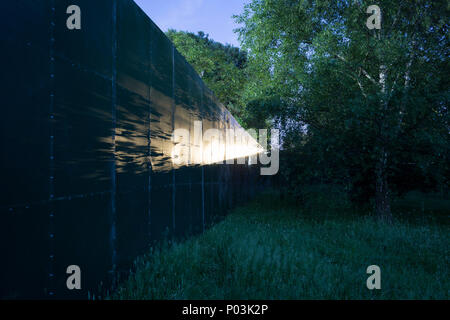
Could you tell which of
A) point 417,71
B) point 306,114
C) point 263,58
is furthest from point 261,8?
point 417,71

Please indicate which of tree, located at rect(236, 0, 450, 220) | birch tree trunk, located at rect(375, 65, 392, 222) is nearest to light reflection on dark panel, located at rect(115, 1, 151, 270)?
tree, located at rect(236, 0, 450, 220)

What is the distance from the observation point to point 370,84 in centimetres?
1095

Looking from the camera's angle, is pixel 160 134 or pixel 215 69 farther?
pixel 215 69

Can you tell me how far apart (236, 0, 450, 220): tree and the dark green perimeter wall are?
6.16 metres

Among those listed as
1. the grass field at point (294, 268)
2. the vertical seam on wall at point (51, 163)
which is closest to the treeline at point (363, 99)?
the grass field at point (294, 268)

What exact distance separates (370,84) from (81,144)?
435 inches

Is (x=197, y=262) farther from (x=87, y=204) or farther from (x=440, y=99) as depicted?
(x=440, y=99)

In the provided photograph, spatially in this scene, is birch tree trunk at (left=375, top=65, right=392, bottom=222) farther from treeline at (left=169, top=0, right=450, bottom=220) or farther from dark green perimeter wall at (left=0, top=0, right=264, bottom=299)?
dark green perimeter wall at (left=0, top=0, right=264, bottom=299)

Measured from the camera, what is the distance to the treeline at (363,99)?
8.47 metres

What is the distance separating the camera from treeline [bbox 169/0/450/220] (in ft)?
27.8

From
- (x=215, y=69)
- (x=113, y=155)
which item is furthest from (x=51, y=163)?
(x=215, y=69)

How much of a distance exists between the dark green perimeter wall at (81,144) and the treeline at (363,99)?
6046mm

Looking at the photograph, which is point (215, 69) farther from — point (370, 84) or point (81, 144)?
point (81, 144)
